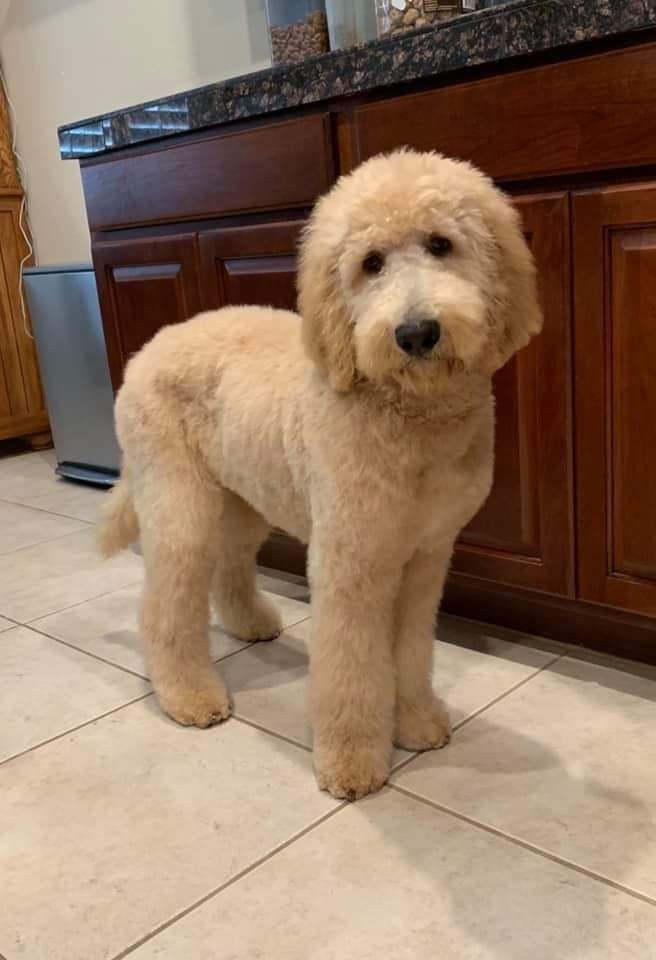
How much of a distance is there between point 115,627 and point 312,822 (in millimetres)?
894

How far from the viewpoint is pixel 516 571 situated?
1726 millimetres

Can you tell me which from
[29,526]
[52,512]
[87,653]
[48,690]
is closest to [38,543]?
[29,526]

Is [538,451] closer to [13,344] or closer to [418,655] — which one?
[418,655]

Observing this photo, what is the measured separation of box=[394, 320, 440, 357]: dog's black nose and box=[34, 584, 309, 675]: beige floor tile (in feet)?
3.28

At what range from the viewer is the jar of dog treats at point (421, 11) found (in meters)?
1.85

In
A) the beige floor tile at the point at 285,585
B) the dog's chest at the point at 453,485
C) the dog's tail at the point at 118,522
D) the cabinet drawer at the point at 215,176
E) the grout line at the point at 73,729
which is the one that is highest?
the cabinet drawer at the point at 215,176

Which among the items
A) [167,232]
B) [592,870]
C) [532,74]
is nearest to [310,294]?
[532,74]

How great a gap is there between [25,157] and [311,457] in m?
3.06

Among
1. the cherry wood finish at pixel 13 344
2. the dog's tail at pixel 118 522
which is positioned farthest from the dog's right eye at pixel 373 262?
the cherry wood finish at pixel 13 344

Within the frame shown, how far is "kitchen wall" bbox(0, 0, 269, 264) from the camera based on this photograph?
290cm

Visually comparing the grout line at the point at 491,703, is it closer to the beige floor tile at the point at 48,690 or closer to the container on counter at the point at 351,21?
the beige floor tile at the point at 48,690

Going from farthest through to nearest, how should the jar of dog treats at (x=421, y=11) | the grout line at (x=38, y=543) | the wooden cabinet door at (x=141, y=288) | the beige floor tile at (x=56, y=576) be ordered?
the grout line at (x=38, y=543) → the beige floor tile at (x=56, y=576) → the wooden cabinet door at (x=141, y=288) → the jar of dog treats at (x=421, y=11)

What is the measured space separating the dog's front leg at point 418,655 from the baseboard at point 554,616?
343mm

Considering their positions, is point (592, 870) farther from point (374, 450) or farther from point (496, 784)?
point (374, 450)
